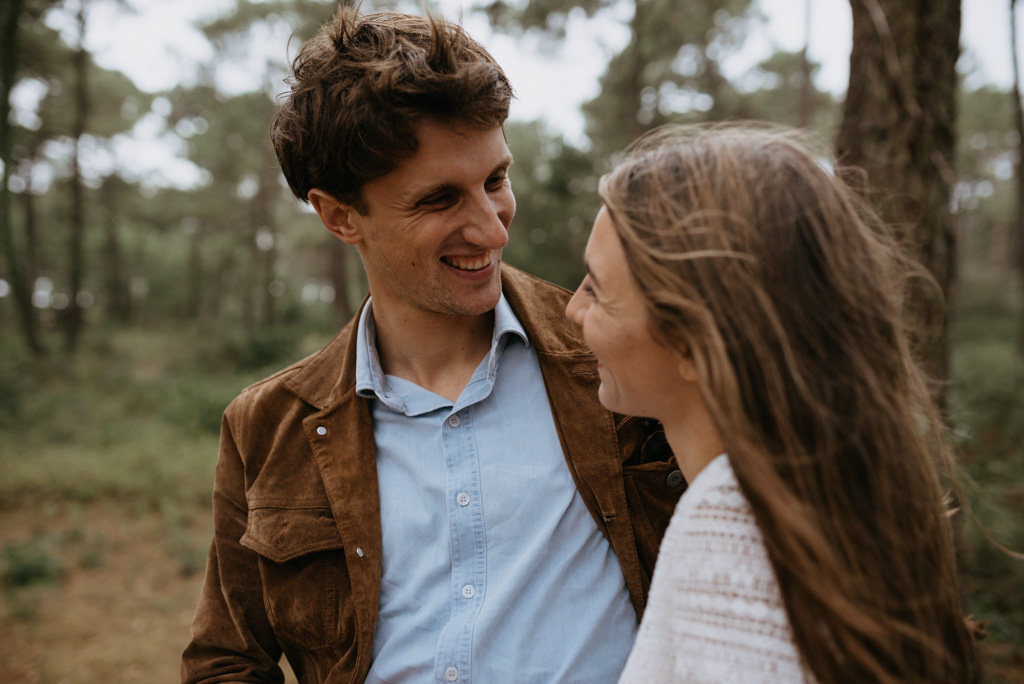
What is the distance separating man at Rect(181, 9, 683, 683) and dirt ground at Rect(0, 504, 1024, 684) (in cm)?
389

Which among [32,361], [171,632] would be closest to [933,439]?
[171,632]

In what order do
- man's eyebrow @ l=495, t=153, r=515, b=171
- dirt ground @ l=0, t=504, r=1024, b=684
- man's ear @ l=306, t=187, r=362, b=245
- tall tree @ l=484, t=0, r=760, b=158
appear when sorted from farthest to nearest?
1. tall tree @ l=484, t=0, r=760, b=158
2. dirt ground @ l=0, t=504, r=1024, b=684
3. man's ear @ l=306, t=187, r=362, b=245
4. man's eyebrow @ l=495, t=153, r=515, b=171

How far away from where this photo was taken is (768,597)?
1078 mm

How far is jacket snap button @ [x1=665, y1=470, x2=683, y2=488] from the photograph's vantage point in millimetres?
1782

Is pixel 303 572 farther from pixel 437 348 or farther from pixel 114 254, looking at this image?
pixel 114 254

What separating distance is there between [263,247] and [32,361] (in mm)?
10440

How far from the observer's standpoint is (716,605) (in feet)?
3.65

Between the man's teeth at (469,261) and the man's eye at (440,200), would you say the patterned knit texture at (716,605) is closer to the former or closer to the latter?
the man's teeth at (469,261)

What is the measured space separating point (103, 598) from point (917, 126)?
7.85m

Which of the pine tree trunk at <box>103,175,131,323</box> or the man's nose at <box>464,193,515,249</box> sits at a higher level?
the pine tree trunk at <box>103,175,131,323</box>

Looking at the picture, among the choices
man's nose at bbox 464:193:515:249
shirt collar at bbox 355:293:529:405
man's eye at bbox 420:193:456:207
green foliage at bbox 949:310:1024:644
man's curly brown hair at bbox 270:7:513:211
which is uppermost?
man's curly brown hair at bbox 270:7:513:211

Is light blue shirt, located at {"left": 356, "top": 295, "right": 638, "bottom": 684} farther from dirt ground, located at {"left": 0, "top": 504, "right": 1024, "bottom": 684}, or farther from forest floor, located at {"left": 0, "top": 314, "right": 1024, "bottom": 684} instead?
dirt ground, located at {"left": 0, "top": 504, "right": 1024, "bottom": 684}

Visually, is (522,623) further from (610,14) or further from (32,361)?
(32,361)

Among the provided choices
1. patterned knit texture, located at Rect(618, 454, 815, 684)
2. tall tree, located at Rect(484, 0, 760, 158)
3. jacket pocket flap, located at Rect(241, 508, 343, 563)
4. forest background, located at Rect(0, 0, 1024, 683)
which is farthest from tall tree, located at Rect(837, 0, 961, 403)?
tall tree, located at Rect(484, 0, 760, 158)
